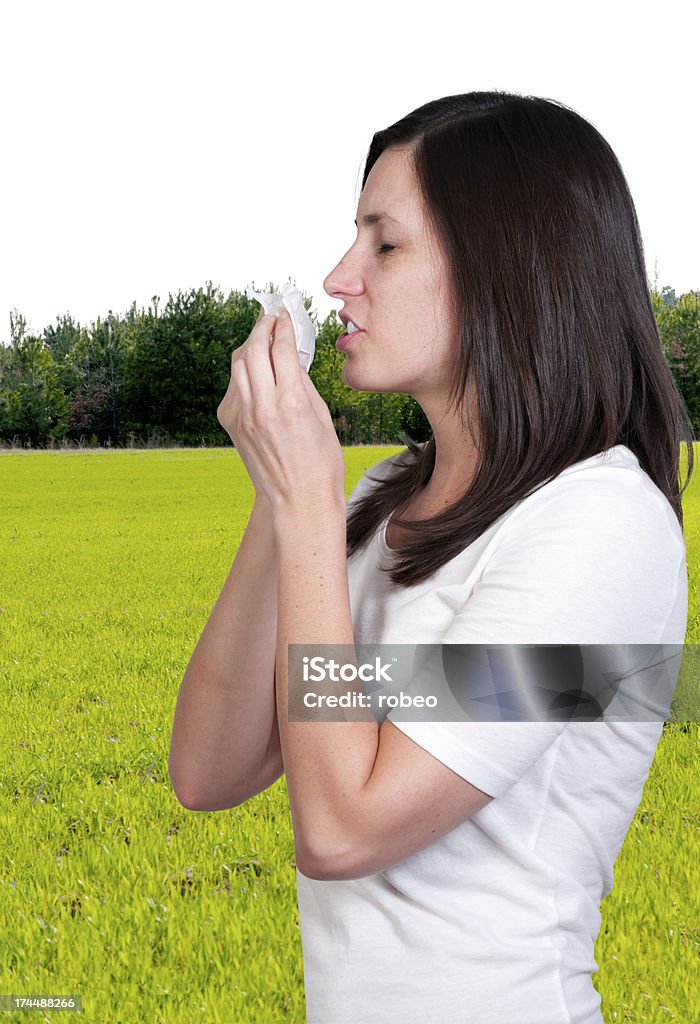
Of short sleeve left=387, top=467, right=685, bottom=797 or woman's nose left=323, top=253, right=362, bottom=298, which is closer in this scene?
short sleeve left=387, top=467, right=685, bottom=797

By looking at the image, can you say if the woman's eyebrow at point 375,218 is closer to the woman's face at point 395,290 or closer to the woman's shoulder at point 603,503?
the woman's face at point 395,290

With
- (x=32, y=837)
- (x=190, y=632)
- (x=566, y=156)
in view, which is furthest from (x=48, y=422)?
(x=566, y=156)

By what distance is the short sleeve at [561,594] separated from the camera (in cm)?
140

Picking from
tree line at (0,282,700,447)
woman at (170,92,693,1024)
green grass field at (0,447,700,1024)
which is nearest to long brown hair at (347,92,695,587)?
woman at (170,92,693,1024)

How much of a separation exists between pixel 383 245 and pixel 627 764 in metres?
0.87

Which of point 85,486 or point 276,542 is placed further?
point 85,486

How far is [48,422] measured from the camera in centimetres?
5234

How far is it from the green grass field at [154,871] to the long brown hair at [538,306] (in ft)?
7.88

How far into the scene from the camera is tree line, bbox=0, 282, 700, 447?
50.8 m

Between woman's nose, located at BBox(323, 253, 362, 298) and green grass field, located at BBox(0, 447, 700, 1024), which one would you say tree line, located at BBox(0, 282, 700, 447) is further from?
woman's nose, located at BBox(323, 253, 362, 298)

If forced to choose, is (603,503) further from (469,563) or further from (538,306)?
(538,306)

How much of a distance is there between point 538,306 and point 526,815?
0.75 m

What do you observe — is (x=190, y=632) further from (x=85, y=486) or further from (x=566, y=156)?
(x=85, y=486)

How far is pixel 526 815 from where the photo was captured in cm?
150
